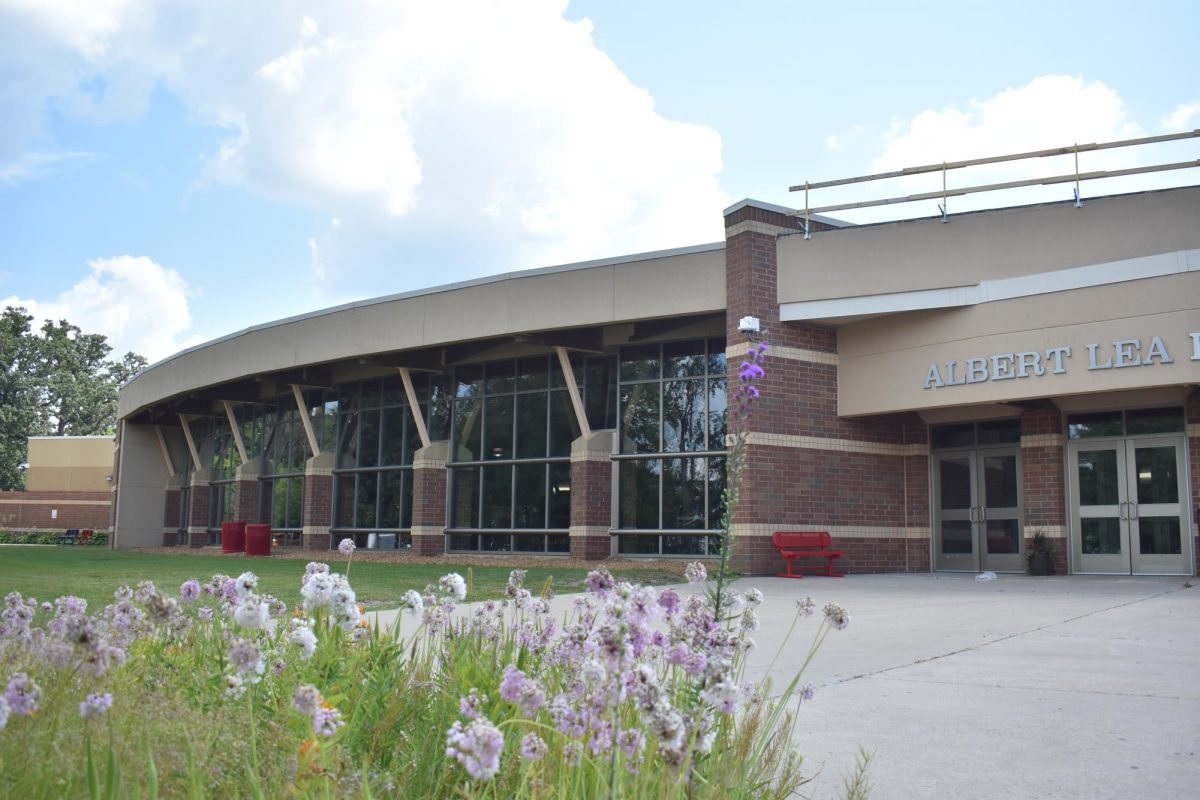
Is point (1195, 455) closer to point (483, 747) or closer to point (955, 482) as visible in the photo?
point (955, 482)

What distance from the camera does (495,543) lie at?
88.3 ft

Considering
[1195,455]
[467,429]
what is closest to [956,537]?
[1195,455]

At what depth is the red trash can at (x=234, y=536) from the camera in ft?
106

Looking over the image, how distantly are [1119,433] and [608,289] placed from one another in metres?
10.4

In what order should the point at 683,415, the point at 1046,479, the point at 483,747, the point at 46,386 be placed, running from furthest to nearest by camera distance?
the point at 46,386 < the point at 683,415 < the point at 1046,479 < the point at 483,747

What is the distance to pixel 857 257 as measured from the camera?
20.2m

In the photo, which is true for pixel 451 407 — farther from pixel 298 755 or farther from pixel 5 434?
pixel 5 434

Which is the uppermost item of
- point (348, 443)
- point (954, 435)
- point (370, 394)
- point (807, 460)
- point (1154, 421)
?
point (370, 394)

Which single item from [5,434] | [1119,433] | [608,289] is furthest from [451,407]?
[5,434]

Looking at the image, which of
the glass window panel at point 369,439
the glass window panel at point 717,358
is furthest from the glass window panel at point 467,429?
the glass window panel at point 717,358

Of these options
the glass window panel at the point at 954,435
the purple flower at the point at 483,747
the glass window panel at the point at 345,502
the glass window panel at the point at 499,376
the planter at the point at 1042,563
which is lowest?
the planter at the point at 1042,563

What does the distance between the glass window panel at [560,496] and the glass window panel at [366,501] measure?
7043 millimetres

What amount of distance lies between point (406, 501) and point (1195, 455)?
759 inches

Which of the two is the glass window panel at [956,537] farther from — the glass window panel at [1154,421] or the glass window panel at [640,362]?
the glass window panel at [640,362]
